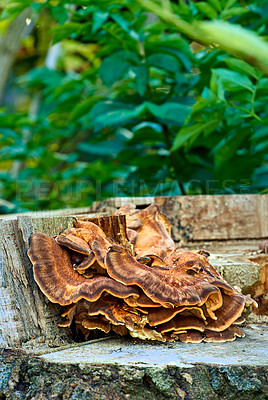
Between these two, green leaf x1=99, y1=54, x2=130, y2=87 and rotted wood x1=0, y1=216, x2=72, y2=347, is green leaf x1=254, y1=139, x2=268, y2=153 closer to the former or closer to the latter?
green leaf x1=99, y1=54, x2=130, y2=87

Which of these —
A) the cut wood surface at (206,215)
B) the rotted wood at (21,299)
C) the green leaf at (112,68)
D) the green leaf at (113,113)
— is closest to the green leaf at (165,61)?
the green leaf at (112,68)

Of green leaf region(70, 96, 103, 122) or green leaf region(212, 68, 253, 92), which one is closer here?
green leaf region(212, 68, 253, 92)

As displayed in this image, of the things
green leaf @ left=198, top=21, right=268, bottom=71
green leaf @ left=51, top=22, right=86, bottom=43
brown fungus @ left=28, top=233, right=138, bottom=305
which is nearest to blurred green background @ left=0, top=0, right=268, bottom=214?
green leaf @ left=51, top=22, right=86, bottom=43

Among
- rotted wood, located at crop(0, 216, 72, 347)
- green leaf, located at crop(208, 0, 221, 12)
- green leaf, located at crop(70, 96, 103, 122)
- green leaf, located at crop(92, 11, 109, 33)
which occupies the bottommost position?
rotted wood, located at crop(0, 216, 72, 347)

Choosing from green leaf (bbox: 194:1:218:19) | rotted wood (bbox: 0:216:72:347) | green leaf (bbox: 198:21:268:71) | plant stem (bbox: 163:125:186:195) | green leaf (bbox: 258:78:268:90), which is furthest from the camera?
plant stem (bbox: 163:125:186:195)

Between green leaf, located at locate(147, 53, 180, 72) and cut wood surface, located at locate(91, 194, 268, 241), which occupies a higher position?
green leaf, located at locate(147, 53, 180, 72)

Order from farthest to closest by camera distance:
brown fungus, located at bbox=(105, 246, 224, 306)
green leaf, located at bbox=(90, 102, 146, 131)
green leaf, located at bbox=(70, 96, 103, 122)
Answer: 1. green leaf, located at bbox=(70, 96, 103, 122)
2. green leaf, located at bbox=(90, 102, 146, 131)
3. brown fungus, located at bbox=(105, 246, 224, 306)

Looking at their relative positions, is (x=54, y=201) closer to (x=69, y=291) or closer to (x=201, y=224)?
(x=201, y=224)

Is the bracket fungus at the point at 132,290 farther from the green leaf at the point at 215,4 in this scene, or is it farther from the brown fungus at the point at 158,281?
the green leaf at the point at 215,4
